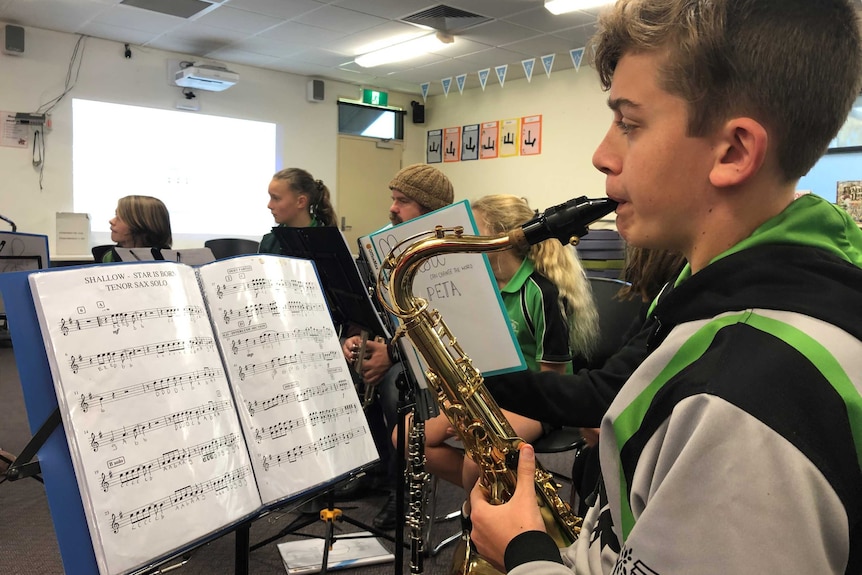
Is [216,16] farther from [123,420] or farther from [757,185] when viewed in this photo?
[757,185]

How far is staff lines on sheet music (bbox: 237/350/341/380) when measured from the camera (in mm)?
1319

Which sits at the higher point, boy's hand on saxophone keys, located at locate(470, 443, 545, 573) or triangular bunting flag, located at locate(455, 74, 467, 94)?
triangular bunting flag, located at locate(455, 74, 467, 94)

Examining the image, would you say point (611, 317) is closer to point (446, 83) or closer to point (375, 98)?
point (446, 83)

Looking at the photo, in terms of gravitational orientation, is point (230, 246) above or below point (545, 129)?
below

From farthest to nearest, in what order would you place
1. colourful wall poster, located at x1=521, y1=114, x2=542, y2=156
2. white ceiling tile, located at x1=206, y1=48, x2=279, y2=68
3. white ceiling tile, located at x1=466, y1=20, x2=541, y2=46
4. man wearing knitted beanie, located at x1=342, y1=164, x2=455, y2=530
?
colourful wall poster, located at x1=521, y1=114, x2=542, y2=156
white ceiling tile, located at x1=206, y1=48, x2=279, y2=68
white ceiling tile, located at x1=466, y1=20, x2=541, y2=46
man wearing knitted beanie, located at x1=342, y1=164, x2=455, y2=530

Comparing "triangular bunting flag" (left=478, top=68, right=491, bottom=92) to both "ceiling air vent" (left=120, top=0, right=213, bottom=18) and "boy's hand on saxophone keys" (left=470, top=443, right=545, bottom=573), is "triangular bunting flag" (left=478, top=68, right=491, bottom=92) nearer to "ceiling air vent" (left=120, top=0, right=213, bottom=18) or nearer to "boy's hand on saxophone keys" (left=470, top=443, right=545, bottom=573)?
"ceiling air vent" (left=120, top=0, right=213, bottom=18)

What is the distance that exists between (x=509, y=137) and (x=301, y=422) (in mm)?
6822

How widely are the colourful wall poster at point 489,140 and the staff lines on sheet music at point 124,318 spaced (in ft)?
22.9

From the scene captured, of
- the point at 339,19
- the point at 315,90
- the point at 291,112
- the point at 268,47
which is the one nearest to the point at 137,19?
the point at 268,47

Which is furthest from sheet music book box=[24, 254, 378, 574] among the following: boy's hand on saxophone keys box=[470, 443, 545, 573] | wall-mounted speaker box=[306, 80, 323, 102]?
wall-mounted speaker box=[306, 80, 323, 102]

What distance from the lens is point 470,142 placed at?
8188mm

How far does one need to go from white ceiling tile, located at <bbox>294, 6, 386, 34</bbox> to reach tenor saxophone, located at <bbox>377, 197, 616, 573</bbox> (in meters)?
4.37

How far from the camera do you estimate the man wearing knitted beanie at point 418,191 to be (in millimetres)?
2750

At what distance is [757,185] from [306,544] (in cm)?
238
